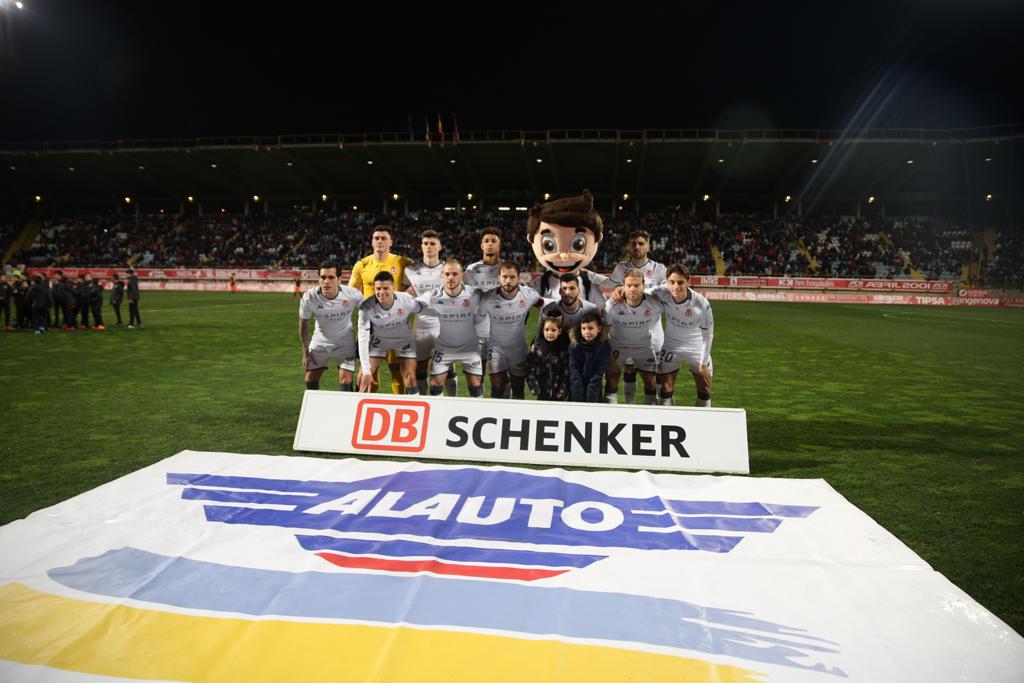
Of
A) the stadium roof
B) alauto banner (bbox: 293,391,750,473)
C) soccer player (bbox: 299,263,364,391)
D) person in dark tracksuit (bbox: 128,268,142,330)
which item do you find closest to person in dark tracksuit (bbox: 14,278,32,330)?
person in dark tracksuit (bbox: 128,268,142,330)

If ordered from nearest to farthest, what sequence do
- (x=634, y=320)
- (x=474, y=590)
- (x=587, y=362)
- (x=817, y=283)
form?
(x=474, y=590) → (x=587, y=362) → (x=634, y=320) → (x=817, y=283)

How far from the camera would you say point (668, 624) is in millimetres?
2746

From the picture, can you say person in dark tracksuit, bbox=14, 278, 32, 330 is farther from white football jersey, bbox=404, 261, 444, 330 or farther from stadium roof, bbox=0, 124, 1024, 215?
stadium roof, bbox=0, 124, 1024, 215

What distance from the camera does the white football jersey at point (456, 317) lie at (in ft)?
20.5

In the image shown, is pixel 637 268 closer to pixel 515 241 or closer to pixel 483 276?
pixel 483 276

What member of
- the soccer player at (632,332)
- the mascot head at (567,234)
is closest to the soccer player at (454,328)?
the mascot head at (567,234)

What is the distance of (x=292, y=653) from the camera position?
8.21 ft

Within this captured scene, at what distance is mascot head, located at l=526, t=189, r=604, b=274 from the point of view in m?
6.07

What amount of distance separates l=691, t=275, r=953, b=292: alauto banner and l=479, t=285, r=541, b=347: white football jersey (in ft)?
93.0

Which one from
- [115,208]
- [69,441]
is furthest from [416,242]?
[69,441]

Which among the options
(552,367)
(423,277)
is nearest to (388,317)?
(423,277)

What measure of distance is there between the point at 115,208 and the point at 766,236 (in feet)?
165

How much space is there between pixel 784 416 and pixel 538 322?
11.2 feet

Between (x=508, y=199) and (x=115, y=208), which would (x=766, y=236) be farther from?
(x=115, y=208)
